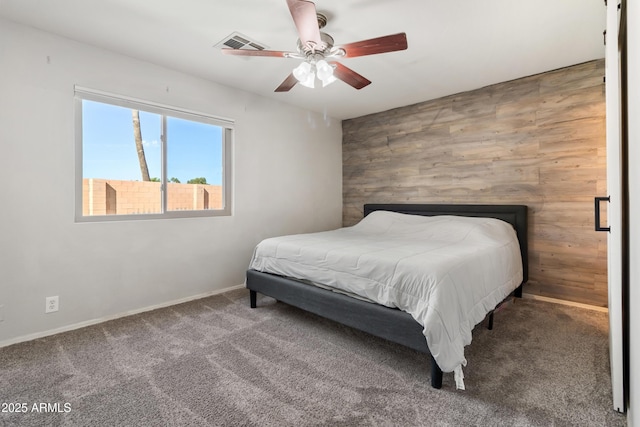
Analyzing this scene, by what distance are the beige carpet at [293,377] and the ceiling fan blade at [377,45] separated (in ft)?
6.75

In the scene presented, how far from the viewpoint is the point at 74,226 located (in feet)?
8.42

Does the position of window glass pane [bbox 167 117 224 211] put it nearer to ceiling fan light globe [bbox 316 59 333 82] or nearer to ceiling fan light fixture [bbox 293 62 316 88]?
ceiling fan light fixture [bbox 293 62 316 88]

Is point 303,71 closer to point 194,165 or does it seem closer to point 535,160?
point 194,165

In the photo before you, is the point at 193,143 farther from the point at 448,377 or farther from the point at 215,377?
the point at 448,377

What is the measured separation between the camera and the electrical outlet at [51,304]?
8.01 ft

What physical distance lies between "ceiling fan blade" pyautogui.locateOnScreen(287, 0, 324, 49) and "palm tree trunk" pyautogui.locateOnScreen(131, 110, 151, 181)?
1918 millimetres

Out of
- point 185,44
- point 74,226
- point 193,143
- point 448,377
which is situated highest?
point 185,44

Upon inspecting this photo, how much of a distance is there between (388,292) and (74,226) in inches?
101

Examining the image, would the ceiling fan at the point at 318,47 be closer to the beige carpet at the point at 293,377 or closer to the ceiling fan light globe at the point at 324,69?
the ceiling fan light globe at the point at 324,69

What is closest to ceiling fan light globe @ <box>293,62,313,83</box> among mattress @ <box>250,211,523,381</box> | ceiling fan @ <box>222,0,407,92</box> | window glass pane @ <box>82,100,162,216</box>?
ceiling fan @ <box>222,0,407,92</box>

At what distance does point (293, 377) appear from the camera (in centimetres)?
188

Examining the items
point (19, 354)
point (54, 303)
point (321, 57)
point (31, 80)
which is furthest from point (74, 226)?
point (321, 57)

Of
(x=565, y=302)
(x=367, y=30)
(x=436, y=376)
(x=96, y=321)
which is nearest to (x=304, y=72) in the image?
(x=367, y=30)

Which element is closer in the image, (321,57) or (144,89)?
(321,57)
